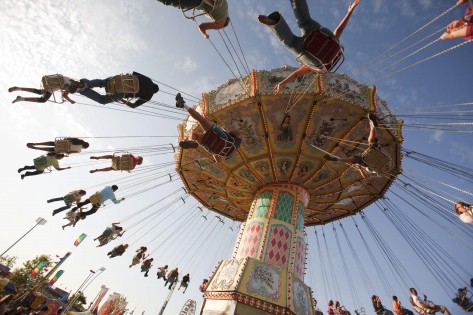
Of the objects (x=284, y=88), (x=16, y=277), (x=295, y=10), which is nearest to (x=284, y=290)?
(x=284, y=88)

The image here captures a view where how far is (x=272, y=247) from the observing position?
905 cm

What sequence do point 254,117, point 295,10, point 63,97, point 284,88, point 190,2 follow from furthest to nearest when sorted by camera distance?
point 254,117
point 284,88
point 63,97
point 295,10
point 190,2

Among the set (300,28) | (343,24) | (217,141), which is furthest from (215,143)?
(343,24)

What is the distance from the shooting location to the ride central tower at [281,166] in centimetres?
807

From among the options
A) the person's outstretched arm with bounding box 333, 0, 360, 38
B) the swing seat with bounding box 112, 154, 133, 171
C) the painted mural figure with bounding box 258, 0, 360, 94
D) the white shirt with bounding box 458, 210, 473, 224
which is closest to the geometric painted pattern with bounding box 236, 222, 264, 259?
the swing seat with bounding box 112, 154, 133, 171

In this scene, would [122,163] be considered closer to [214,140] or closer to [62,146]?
[62,146]

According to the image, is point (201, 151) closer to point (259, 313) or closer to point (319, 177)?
point (319, 177)

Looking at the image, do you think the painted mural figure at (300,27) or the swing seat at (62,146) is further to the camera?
the swing seat at (62,146)

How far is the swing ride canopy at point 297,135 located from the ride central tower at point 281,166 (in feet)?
0.11

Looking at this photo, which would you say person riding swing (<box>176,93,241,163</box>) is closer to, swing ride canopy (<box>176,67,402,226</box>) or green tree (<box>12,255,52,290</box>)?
swing ride canopy (<box>176,67,402,226</box>)

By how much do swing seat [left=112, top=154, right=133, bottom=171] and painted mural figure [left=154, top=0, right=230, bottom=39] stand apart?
6.20 meters

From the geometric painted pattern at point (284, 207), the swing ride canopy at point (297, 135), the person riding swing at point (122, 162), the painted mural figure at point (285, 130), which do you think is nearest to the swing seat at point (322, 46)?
the swing ride canopy at point (297, 135)

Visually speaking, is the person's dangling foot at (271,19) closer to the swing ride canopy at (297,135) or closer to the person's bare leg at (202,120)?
the person's bare leg at (202,120)

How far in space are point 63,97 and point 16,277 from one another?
3780 centimetres
